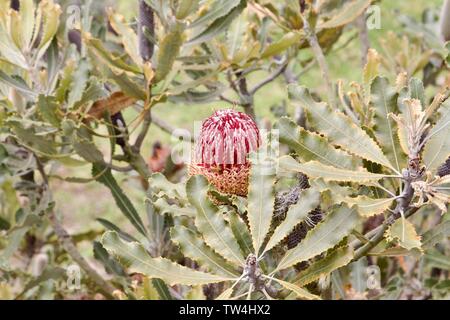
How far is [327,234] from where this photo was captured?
1.01 m

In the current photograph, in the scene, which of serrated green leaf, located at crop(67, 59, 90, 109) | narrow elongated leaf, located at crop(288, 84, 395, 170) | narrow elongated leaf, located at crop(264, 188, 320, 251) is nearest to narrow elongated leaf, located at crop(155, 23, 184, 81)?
serrated green leaf, located at crop(67, 59, 90, 109)

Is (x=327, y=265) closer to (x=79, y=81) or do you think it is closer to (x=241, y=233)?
(x=241, y=233)

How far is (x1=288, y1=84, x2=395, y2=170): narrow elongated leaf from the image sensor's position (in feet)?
3.49

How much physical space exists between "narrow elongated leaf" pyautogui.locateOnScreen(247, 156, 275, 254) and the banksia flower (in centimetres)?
6

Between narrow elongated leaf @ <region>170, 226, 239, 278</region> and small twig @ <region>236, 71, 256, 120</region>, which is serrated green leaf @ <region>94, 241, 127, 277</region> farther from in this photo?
narrow elongated leaf @ <region>170, 226, 239, 278</region>

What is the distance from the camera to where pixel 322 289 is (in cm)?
Answer: 122

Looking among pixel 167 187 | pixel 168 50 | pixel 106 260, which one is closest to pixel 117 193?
pixel 106 260

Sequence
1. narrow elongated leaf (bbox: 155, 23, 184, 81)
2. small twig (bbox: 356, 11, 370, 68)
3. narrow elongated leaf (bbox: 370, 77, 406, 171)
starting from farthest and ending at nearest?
small twig (bbox: 356, 11, 370, 68), narrow elongated leaf (bbox: 155, 23, 184, 81), narrow elongated leaf (bbox: 370, 77, 406, 171)

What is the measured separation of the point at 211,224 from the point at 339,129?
217mm

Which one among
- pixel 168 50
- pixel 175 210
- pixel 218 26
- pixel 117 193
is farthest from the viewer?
pixel 117 193

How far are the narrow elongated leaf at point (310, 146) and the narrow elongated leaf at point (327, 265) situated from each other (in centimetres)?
11

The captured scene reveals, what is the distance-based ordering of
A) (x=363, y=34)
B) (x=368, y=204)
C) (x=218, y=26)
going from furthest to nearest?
(x=363, y=34)
(x=218, y=26)
(x=368, y=204)
